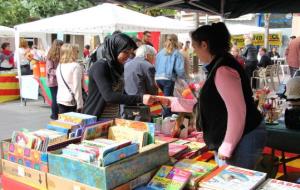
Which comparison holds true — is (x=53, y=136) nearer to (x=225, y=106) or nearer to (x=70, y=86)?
(x=225, y=106)

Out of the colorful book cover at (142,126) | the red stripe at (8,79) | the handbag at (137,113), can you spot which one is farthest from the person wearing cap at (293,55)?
the colorful book cover at (142,126)

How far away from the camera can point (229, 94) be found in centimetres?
198

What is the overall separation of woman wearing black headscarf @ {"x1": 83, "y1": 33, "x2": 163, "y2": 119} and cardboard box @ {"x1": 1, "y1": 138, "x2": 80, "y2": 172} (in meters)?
0.69

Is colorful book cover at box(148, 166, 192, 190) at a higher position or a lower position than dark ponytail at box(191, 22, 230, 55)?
lower

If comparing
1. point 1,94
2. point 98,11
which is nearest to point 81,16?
point 98,11

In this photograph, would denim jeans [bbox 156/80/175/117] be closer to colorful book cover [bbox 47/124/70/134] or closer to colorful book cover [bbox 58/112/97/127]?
colorful book cover [bbox 58/112/97/127]

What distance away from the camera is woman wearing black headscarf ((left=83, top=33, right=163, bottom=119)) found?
105 inches

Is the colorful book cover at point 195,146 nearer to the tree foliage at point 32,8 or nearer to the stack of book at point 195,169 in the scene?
the stack of book at point 195,169

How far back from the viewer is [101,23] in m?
7.70

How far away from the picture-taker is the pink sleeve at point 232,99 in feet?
6.50

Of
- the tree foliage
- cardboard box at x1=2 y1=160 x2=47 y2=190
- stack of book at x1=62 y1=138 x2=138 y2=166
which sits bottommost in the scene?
cardboard box at x1=2 y1=160 x2=47 y2=190

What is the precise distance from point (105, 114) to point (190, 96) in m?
0.93

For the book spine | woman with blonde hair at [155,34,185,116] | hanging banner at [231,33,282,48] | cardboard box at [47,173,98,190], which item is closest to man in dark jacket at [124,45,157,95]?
woman with blonde hair at [155,34,185,116]

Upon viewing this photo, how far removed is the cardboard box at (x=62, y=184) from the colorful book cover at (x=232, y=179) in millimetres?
556
